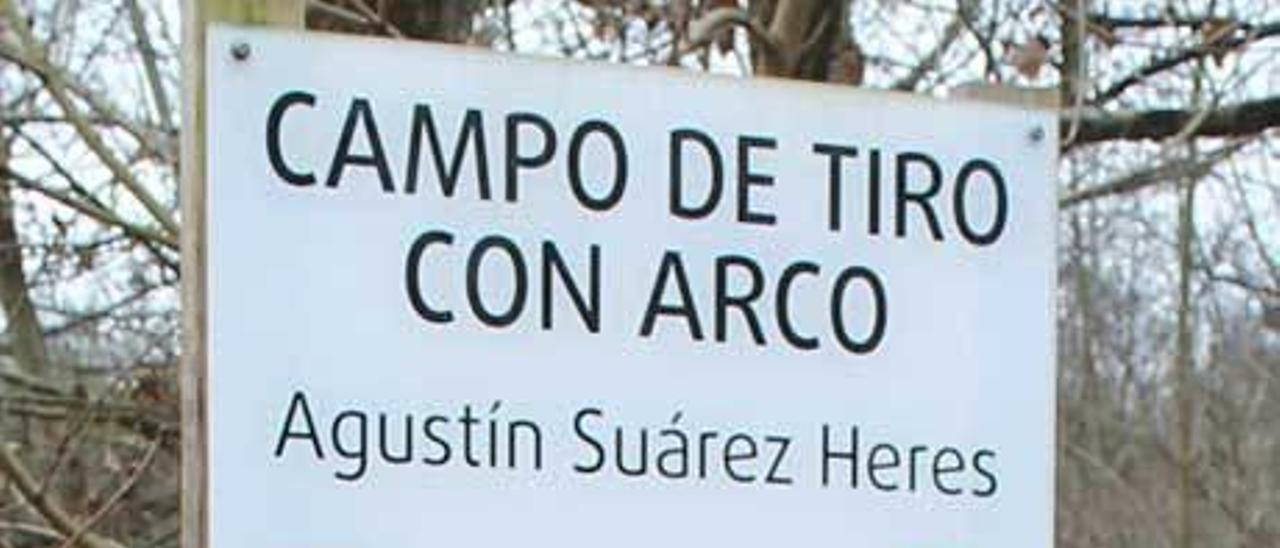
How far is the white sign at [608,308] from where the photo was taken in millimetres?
1726

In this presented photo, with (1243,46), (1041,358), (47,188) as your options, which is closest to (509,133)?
(1041,358)

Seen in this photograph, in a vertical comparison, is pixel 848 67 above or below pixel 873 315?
above

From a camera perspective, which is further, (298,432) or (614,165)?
(614,165)

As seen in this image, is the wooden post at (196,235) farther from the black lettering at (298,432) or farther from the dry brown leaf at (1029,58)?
the dry brown leaf at (1029,58)

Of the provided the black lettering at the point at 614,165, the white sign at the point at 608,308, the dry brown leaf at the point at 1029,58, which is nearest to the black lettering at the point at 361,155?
the white sign at the point at 608,308

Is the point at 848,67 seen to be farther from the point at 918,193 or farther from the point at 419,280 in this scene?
Result: the point at 419,280

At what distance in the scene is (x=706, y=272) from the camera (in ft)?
6.00

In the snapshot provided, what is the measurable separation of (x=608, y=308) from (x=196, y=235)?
32 centimetres

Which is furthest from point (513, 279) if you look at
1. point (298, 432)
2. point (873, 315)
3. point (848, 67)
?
point (848, 67)

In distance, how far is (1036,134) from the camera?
199cm

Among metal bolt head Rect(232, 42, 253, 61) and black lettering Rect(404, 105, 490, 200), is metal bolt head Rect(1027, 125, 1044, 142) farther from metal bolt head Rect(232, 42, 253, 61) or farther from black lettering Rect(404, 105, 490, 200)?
metal bolt head Rect(232, 42, 253, 61)

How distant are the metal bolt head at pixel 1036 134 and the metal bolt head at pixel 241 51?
2.24 ft

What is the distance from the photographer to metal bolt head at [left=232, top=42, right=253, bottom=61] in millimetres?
1741

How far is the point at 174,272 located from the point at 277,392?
2.58 meters
